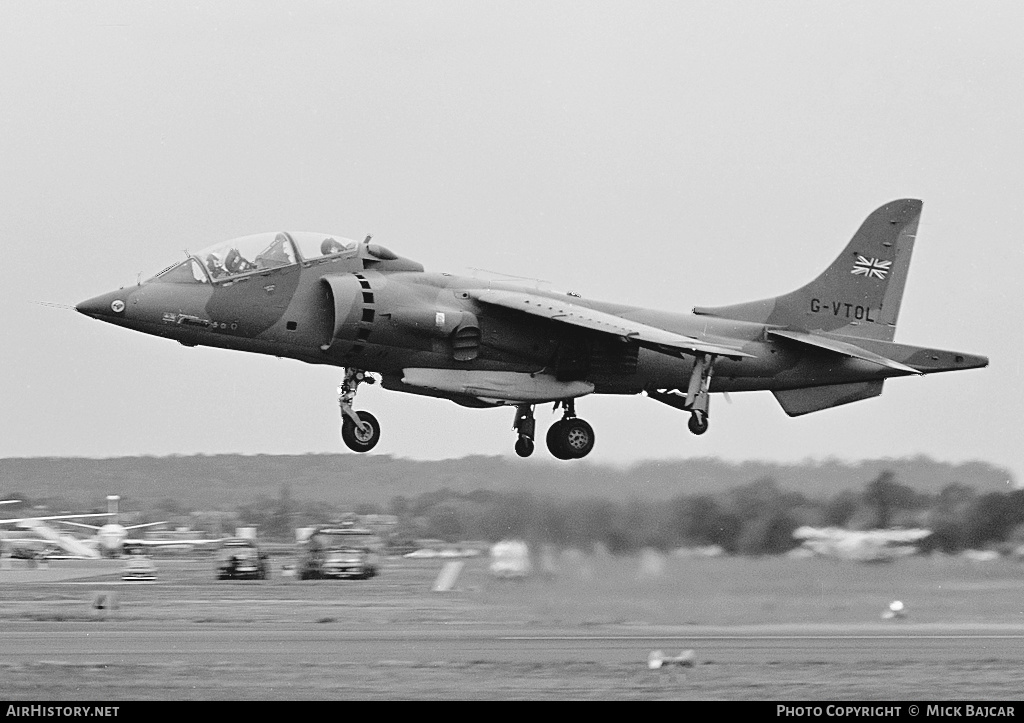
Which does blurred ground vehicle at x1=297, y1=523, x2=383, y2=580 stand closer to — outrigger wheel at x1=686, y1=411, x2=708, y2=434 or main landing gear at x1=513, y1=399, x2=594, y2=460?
Answer: main landing gear at x1=513, y1=399, x2=594, y2=460

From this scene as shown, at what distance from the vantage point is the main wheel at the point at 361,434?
25.5 meters

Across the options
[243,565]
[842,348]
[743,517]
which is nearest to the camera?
[743,517]

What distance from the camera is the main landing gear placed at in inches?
1048

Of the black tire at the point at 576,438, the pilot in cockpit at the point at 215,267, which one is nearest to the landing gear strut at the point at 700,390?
the black tire at the point at 576,438

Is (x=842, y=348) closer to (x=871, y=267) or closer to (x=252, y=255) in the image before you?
(x=871, y=267)

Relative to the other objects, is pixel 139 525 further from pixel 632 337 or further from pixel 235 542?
pixel 632 337

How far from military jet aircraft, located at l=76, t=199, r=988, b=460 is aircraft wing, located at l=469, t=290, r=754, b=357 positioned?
0.04 meters

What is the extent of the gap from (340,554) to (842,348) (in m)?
12.2

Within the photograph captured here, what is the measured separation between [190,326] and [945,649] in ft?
40.6

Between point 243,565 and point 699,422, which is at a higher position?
point 699,422

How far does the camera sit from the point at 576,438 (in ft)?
87.7

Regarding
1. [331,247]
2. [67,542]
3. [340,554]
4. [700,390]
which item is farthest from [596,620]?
[67,542]

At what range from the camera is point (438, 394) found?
83.5 feet
